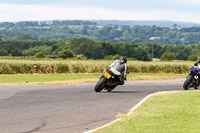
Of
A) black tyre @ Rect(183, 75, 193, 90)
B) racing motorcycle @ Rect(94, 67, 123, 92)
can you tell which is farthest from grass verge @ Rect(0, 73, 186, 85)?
black tyre @ Rect(183, 75, 193, 90)

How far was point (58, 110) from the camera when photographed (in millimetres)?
14070

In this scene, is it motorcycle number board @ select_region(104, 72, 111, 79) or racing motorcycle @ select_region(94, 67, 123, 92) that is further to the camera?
racing motorcycle @ select_region(94, 67, 123, 92)

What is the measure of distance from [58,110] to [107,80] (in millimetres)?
6422

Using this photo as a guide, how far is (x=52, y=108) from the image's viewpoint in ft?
47.5

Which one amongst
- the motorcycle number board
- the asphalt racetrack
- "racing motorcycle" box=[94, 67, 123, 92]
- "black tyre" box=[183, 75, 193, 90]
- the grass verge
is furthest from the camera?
the grass verge

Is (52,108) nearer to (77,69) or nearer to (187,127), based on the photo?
(187,127)

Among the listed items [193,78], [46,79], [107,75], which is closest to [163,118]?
[107,75]

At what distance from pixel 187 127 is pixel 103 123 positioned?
7.52 feet

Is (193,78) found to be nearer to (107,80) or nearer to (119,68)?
(119,68)

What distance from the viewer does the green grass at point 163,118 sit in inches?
421

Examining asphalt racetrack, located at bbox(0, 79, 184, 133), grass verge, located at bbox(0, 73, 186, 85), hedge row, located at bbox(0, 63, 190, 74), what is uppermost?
asphalt racetrack, located at bbox(0, 79, 184, 133)

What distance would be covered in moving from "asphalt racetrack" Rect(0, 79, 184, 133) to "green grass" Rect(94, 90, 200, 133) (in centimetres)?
63

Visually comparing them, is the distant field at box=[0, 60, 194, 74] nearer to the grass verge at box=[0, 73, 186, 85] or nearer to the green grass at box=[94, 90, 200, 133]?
the grass verge at box=[0, 73, 186, 85]

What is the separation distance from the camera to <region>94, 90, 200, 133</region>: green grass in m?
10.7
